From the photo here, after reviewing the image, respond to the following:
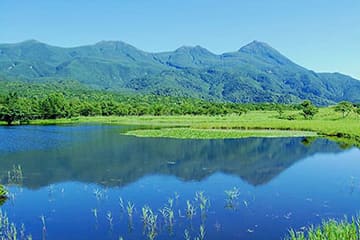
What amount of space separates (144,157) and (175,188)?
12.7 meters

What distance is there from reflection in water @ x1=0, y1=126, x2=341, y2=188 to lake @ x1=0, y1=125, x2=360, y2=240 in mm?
93

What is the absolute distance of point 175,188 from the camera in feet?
87.0

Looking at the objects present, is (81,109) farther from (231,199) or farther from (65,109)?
(231,199)

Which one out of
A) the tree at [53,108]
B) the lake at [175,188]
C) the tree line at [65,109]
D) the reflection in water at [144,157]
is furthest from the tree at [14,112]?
the lake at [175,188]

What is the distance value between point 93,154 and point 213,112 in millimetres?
86940

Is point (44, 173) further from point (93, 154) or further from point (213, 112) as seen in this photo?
point (213, 112)

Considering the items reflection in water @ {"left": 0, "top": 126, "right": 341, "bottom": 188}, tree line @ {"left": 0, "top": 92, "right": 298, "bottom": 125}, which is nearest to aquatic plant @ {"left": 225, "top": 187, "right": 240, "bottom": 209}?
reflection in water @ {"left": 0, "top": 126, "right": 341, "bottom": 188}

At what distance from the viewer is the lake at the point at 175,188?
1845 cm

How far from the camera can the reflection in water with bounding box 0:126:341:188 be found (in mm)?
30770

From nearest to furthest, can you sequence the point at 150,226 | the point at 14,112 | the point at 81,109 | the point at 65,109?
the point at 150,226
the point at 14,112
the point at 65,109
the point at 81,109

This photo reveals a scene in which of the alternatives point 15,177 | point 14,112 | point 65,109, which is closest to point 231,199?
point 15,177

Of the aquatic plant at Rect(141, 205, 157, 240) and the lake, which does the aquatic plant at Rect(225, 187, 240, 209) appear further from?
the aquatic plant at Rect(141, 205, 157, 240)

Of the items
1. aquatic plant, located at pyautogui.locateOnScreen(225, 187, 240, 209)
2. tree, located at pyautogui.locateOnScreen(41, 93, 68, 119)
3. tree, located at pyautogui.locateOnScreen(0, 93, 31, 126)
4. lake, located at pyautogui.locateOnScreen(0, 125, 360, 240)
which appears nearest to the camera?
lake, located at pyautogui.locateOnScreen(0, 125, 360, 240)

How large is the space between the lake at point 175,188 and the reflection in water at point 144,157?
0.30 ft
